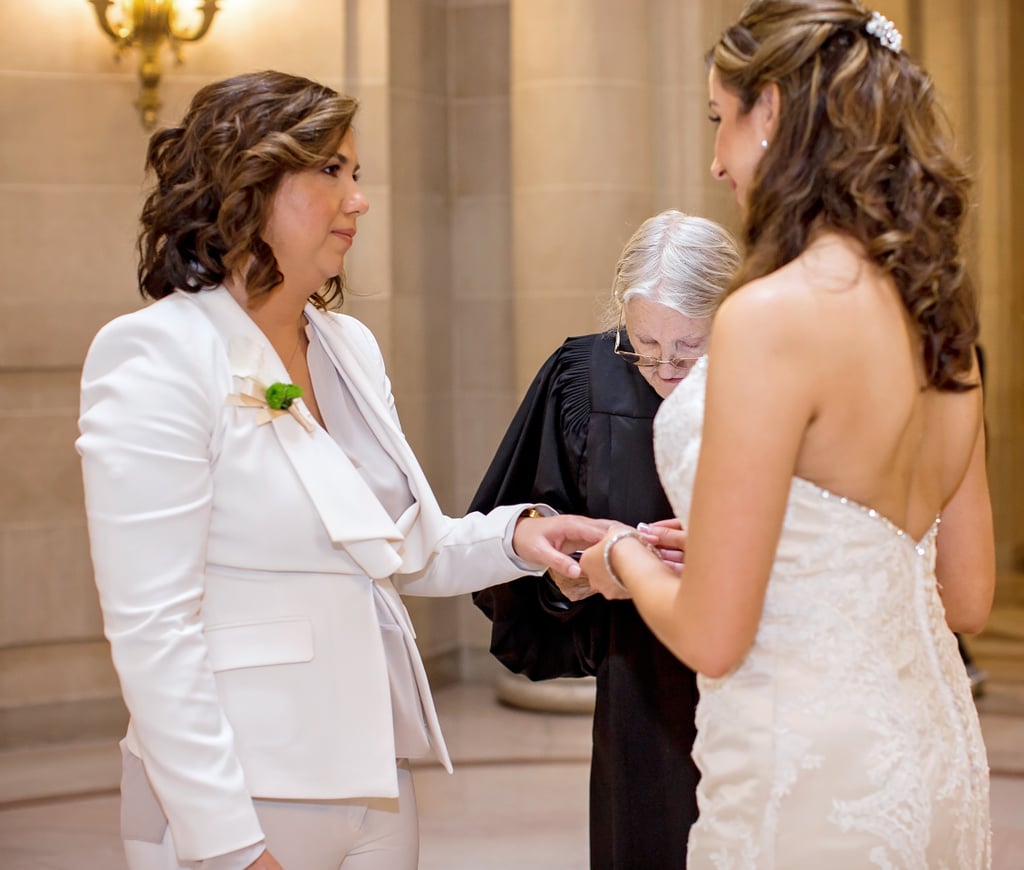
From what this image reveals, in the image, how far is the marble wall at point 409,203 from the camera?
6648 millimetres

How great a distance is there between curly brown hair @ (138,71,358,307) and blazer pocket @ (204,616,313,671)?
1.98ft

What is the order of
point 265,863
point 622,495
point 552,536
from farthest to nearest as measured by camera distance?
point 622,495 → point 552,536 → point 265,863

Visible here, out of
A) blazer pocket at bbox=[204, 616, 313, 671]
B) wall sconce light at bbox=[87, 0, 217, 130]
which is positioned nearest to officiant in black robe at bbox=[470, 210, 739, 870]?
blazer pocket at bbox=[204, 616, 313, 671]

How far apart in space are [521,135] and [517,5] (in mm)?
625

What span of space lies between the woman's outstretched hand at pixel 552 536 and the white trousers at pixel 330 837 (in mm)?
572

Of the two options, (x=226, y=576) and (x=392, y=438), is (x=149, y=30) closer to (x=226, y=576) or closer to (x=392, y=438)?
(x=392, y=438)

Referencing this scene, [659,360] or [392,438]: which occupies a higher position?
[659,360]

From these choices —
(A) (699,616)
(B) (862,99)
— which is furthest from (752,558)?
(B) (862,99)

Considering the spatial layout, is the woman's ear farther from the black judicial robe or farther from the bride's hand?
the black judicial robe

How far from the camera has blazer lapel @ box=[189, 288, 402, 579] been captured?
2479mm

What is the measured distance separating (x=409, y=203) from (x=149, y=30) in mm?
1552

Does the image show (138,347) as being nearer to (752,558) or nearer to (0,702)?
(752,558)

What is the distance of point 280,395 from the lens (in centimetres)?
247

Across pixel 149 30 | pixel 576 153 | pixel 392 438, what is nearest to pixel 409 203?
pixel 576 153
